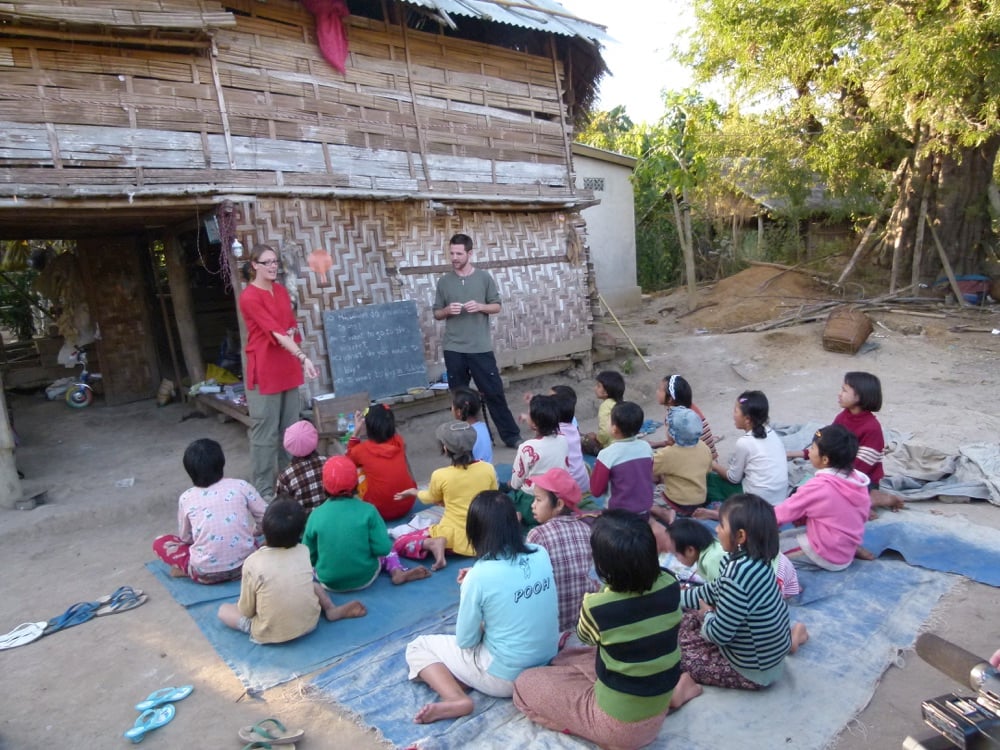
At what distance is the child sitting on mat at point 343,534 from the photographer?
358cm

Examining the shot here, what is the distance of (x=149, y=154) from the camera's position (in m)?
5.26

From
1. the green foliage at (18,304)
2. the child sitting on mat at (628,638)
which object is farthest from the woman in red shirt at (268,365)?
the green foliage at (18,304)

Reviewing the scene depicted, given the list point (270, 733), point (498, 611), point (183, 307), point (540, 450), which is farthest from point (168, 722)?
point (183, 307)

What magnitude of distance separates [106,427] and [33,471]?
4.84ft

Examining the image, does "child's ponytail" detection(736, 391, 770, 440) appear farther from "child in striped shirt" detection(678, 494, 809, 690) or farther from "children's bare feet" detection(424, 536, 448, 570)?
"children's bare feet" detection(424, 536, 448, 570)

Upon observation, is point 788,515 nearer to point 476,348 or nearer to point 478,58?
point 476,348

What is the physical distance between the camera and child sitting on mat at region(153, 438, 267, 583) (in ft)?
12.6

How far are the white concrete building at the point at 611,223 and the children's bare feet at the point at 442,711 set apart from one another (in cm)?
1221

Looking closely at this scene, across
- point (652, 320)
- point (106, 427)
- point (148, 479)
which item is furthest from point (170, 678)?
point (652, 320)

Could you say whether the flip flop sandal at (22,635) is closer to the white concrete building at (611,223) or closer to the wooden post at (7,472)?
the wooden post at (7,472)

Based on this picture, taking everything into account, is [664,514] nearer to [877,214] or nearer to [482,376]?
[482,376]

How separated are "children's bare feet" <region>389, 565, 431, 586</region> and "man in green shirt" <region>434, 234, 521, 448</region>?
8.51 feet

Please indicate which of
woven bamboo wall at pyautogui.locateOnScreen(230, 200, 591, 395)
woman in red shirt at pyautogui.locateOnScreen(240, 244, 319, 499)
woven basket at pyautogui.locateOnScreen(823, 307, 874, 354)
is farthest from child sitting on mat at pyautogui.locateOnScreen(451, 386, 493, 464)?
woven basket at pyautogui.locateOnScreen(823, 307, 874, 354)

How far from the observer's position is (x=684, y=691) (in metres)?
2.72
